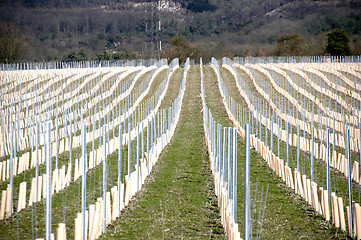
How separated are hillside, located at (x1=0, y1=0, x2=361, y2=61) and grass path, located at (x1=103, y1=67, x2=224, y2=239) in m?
102

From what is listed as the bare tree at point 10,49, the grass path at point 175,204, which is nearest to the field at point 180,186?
the grass path at point 175,204

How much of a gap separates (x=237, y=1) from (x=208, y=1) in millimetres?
10453

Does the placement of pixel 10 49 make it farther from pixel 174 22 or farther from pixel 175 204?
pixel 174 22

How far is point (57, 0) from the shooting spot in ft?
619

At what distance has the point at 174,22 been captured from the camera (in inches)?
6245

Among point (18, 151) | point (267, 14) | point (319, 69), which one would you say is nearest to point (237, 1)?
point (267, 14)

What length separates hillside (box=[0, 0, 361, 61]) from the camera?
5408 inches

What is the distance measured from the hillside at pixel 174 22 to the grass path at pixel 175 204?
101823 millimetres

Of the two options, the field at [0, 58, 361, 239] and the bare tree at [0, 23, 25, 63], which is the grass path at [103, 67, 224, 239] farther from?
the bare tree at [0, 23, 25, 63]

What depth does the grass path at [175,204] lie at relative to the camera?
34.9 ft

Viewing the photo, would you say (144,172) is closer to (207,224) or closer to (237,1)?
(207,224)

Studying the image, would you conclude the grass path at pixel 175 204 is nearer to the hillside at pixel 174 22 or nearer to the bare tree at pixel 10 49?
the bare tree at pixel 10 49

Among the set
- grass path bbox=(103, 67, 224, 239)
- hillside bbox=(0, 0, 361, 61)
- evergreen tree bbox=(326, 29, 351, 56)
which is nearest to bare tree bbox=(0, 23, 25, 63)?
hillside bbox=(0, 0, 361, 61)

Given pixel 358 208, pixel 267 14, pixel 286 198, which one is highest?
pixel 267 14
